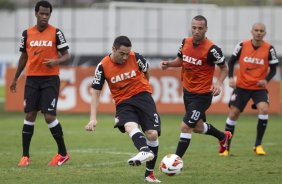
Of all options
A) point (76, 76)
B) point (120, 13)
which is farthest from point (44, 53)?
point (120, 13)

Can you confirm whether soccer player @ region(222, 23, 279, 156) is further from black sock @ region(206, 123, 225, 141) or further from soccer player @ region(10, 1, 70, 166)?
soccer player @ region(10, 1, 70, 166)

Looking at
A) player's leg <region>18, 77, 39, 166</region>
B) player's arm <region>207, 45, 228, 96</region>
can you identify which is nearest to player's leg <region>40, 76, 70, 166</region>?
player's leg <region>18, 77, 39, 166</region>

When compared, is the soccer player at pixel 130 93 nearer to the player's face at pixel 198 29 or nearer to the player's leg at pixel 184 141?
the player's leg at pixel 184 141

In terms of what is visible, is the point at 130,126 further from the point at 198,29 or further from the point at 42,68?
the point at 42,68

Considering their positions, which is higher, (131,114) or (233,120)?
(131,114)

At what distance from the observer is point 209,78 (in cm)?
1198

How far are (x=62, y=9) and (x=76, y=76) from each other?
20936 millimetres

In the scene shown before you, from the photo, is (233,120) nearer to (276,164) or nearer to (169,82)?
(276,164)

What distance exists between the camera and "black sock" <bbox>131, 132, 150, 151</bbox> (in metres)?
9.62

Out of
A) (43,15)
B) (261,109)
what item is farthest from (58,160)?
(261,109)

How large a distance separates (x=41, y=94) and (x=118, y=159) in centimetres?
191

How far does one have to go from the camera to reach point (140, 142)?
9.77 meters

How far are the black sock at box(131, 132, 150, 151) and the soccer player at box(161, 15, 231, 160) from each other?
1.82 m

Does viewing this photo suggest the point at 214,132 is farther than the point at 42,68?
Yes
